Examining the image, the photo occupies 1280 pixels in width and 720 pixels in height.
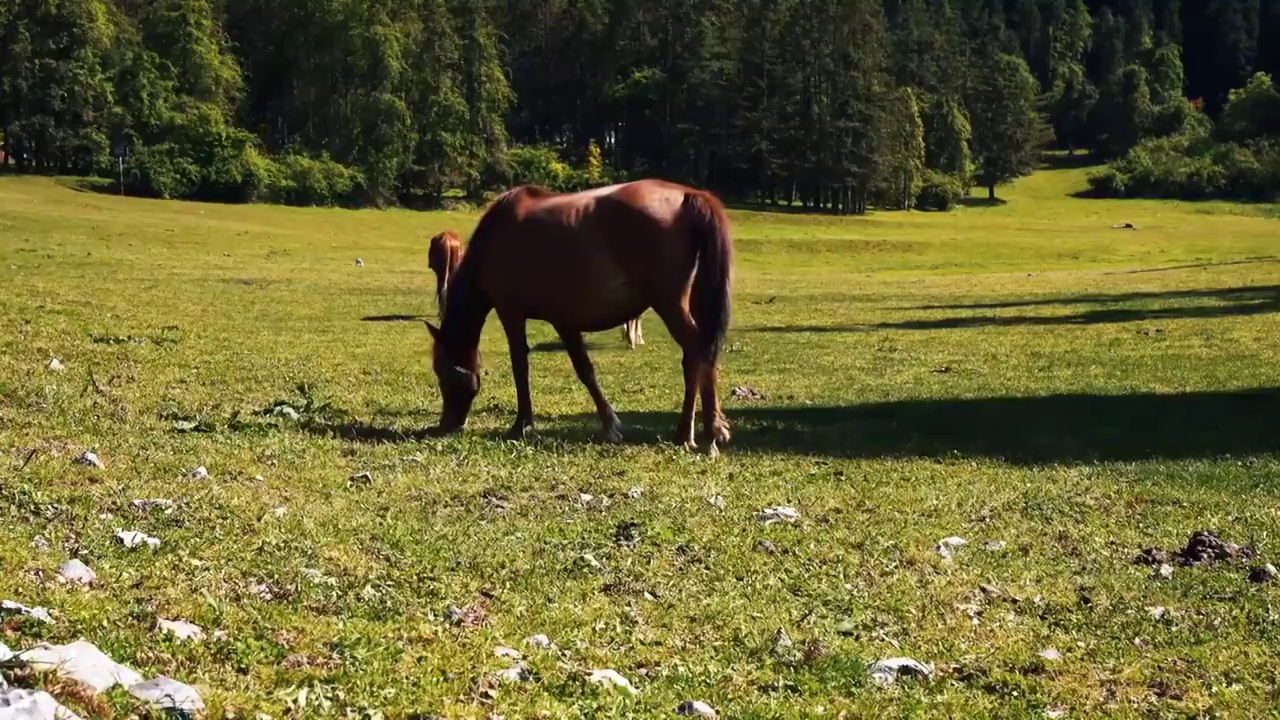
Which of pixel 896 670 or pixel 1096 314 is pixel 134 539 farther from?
pixel 1096 314

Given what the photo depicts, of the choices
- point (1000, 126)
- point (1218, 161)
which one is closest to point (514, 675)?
point (1000, 126)

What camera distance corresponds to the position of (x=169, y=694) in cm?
454

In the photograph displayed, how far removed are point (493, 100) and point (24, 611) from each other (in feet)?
328

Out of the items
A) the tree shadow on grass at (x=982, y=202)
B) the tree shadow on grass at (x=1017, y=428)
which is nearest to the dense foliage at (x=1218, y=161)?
the tree shadow on grass at (x=982, y=202)

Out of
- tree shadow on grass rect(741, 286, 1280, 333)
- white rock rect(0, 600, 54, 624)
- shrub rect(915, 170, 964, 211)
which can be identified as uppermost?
shrub rect(915, 170, 964, 211)

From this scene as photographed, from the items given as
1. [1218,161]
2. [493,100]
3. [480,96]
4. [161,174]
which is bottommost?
[161,174]

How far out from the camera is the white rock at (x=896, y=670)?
6223 mm

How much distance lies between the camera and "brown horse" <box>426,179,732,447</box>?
13.1 m

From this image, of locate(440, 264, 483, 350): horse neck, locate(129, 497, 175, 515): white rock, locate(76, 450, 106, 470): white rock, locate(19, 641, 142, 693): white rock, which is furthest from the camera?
locate(440, 264, 483, 350): horse neck

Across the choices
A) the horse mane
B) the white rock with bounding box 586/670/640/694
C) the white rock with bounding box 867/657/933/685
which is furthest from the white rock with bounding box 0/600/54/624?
the horse mane

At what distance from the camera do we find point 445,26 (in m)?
98.7

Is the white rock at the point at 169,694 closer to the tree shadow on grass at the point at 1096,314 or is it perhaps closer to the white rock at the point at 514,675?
the white rock at the point at 514,675

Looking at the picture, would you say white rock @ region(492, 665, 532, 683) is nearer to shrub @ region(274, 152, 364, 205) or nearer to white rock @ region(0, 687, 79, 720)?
white rock @ region(0, 687, 79, 720)

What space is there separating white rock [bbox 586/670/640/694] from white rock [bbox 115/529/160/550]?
2.92 m
